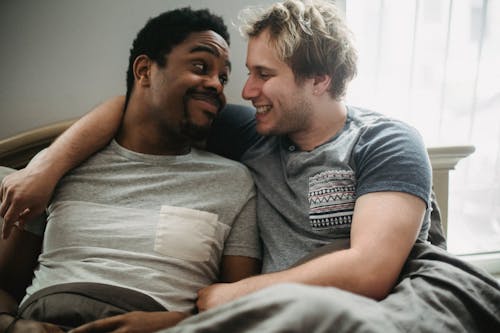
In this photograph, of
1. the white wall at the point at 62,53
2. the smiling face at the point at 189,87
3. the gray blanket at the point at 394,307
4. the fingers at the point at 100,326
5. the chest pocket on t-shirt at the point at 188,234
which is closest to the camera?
the gray blanket at the point at 394,307

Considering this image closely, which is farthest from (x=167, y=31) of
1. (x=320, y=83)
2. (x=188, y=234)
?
(x=188, y=234)

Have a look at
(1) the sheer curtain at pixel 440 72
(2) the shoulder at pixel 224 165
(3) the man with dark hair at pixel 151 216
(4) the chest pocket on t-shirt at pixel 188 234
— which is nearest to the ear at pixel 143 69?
(3) the man with dark hair at pixel 151 216

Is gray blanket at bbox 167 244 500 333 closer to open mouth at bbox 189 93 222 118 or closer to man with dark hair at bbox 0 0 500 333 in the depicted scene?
man with dark hair at bbox 0 0 500 333

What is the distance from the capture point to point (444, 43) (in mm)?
1488

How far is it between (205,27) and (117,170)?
462 mm

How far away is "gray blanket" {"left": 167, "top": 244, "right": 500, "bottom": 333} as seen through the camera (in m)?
0.50

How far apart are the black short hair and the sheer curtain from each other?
0.55 m

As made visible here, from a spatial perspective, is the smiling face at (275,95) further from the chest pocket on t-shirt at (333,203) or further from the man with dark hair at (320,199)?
the chest pocket on t-shirt at (333,203)

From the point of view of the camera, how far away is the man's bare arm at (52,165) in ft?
2.91

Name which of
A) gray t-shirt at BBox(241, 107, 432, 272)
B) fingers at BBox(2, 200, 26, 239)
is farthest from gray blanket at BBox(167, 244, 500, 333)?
fingers at BBox(2, 200, 26, 239)

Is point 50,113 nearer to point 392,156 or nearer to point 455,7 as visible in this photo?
point 392,156

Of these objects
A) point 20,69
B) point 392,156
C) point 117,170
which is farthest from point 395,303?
point 20,69

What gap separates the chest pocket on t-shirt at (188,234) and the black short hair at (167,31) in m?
0.39

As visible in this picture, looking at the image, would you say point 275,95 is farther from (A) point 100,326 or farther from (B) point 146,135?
(A) point 100,326
